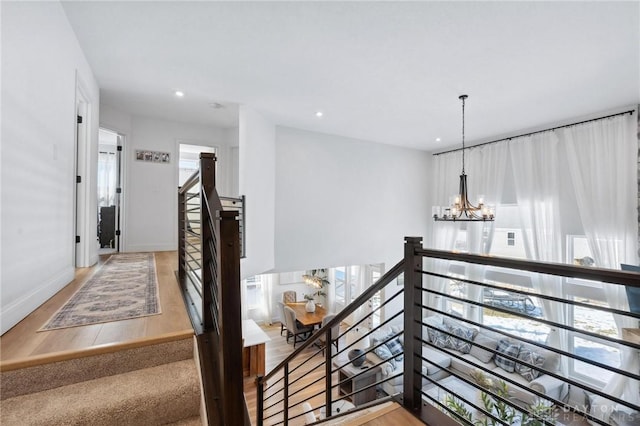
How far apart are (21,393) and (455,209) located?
4317 millimetres

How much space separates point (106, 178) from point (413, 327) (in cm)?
736

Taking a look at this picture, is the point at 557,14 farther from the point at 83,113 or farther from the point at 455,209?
the point at 83,113

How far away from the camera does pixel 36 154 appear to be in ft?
6.54

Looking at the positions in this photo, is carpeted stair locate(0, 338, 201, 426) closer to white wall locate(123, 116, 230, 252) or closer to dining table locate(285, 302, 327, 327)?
white wall locate(123, 116, 230, 252)

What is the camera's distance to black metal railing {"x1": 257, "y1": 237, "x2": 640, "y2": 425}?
1597 mm

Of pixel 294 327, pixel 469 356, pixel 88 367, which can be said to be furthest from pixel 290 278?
pixel 88 367

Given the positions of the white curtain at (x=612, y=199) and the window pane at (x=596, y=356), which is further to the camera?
the window pane at (x=596, y=356)

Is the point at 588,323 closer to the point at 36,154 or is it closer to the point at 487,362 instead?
the point at 487,362

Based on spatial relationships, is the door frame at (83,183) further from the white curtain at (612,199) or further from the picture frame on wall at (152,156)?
the white curtain at (612,199)

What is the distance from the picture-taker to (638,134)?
3881 mm

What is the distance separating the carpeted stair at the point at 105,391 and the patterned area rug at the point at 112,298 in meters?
0.45

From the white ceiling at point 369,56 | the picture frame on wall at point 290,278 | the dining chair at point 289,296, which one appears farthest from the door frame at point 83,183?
the dining chair at point 289,296

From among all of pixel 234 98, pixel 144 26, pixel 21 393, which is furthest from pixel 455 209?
pixel 21 393

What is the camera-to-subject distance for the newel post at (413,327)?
161 cm
